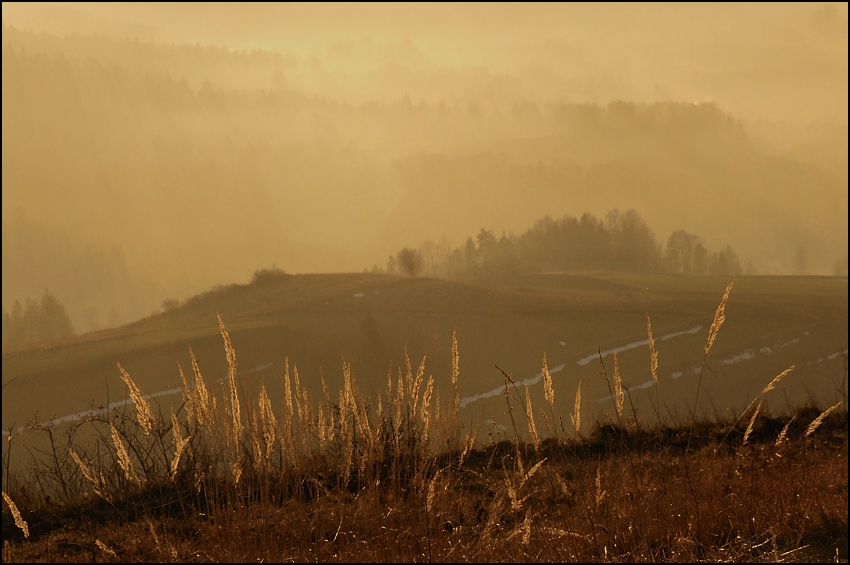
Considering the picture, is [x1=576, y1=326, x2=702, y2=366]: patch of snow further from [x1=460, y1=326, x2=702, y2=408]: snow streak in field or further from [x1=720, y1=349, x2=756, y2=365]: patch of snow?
[x1=720, y1=349, x2=756, y2=365]: patch of snow

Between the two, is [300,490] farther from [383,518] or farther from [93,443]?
[93,443]

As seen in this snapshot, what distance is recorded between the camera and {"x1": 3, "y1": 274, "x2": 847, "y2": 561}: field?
3.86m

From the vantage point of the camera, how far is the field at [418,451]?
3859 millimetres

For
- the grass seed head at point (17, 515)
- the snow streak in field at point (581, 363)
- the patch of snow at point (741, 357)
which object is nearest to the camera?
the grass seed head at point (17, 515)

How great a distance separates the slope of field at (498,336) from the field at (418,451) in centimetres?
11

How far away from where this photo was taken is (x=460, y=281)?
19234 millimetres

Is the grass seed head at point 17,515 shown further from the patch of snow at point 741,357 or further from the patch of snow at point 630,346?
the patch of snow at point 741,357

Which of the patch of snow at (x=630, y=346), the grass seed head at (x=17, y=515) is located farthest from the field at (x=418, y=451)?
the grass seed head at (x=17, y=515)

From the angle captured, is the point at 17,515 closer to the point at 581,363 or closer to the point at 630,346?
the point at 581,363

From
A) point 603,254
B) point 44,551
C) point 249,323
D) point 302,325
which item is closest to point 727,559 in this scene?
point 44,551

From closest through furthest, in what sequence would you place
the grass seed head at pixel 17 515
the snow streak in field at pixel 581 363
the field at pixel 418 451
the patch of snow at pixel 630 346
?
the grass seed head at pixel 17 515 → the field at pixel 418 451 → the snow streak in field at pixel 581 363 → the patch of snow at pixel 630 346

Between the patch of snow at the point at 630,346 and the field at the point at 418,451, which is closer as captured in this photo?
the field at the point at 418,451

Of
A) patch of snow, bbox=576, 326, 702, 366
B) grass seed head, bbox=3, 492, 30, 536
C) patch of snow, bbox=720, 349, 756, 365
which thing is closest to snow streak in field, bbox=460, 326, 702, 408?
patch of snow, bbox=576, 326, 702, 366

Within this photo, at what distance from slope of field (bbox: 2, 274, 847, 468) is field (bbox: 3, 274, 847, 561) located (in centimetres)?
11
